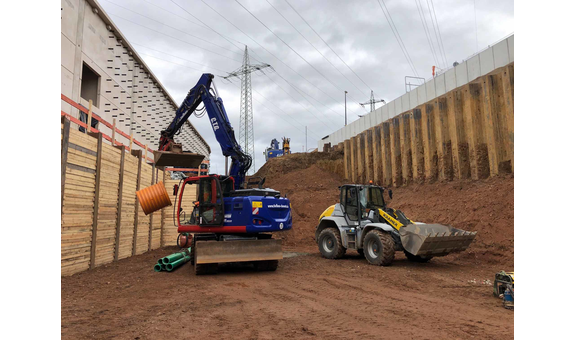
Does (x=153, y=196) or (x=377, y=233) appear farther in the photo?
(x=377, y=233)

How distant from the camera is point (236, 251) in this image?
894cm

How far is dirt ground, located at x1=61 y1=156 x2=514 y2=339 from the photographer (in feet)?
15.2

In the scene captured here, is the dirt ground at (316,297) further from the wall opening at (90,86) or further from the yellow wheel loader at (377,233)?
the wall opening at (90,86)

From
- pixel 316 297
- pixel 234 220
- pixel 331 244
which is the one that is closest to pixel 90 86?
pixel 234 220

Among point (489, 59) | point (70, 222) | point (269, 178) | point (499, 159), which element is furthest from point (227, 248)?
point (269, 178)

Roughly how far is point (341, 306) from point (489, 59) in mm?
13389

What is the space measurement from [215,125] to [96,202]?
397cm

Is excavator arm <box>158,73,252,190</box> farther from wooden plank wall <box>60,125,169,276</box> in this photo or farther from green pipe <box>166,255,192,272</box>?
green pipe <box>166,255,192,272</box>

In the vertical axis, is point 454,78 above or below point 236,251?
above

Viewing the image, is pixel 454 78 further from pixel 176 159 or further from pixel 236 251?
pixel 236 251

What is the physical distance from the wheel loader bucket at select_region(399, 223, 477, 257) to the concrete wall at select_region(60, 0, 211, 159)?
30.4 ft

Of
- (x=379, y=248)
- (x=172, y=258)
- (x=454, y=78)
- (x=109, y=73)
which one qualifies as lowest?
(x=172, y=258)

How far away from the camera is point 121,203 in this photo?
10281mm
